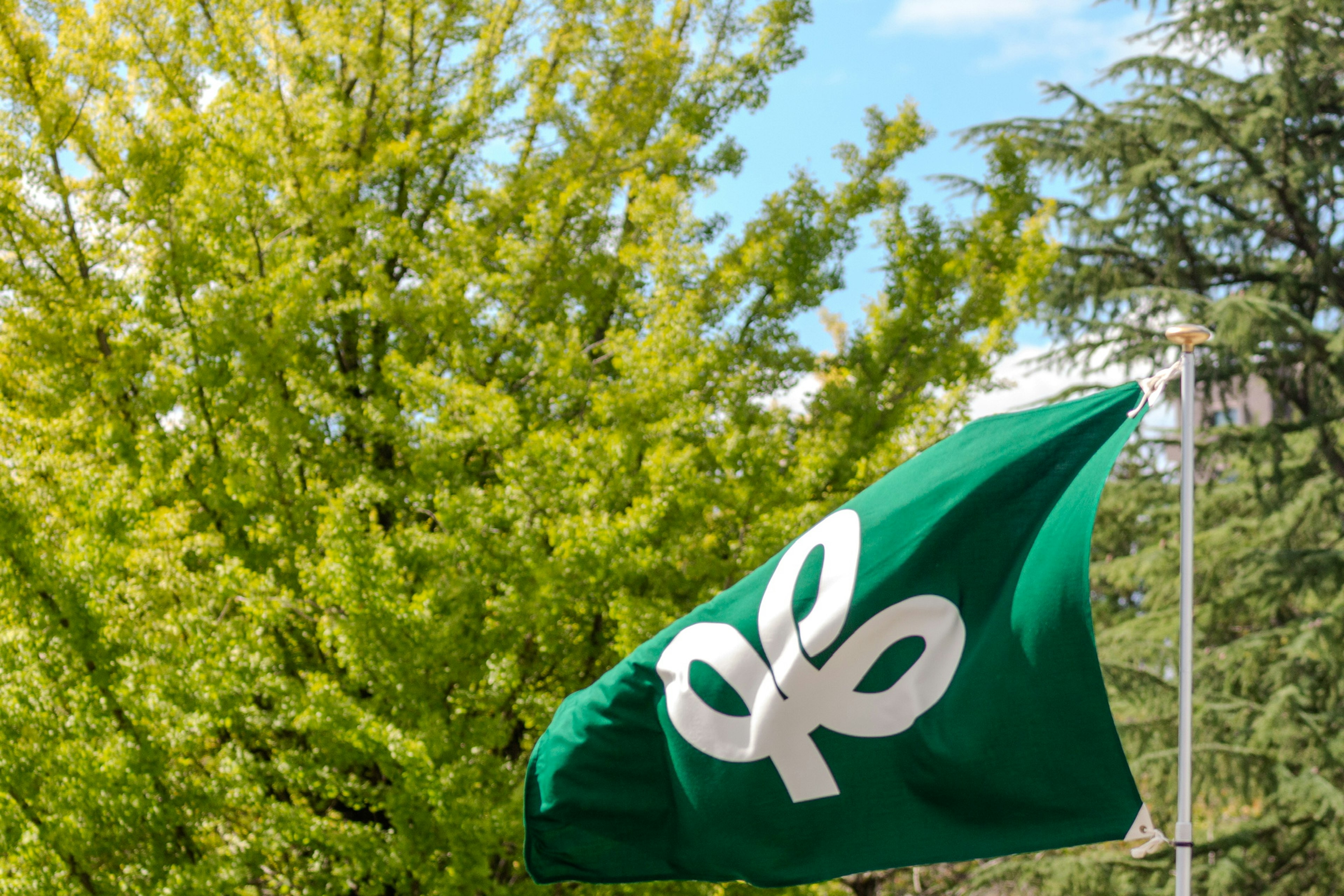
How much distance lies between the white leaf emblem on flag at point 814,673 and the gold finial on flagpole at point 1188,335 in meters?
1.11

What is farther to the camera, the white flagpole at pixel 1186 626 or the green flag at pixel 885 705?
the green flag at pixel 885 705

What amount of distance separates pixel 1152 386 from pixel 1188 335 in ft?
0.75

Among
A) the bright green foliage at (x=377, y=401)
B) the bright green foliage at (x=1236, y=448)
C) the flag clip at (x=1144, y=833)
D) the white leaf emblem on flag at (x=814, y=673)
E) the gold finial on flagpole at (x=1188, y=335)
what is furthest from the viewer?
Answer: the bright green foliage at (x=1236, y=448)

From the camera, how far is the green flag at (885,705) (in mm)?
3666

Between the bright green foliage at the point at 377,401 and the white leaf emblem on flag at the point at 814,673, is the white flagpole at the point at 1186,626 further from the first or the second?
the bright green foliage at the point at 377,401

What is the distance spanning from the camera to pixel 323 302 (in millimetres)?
8211

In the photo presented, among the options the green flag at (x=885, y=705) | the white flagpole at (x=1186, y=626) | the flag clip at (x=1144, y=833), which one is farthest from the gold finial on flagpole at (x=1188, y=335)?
the flag clip at (x=1144, y=833)

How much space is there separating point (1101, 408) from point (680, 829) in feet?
6.75

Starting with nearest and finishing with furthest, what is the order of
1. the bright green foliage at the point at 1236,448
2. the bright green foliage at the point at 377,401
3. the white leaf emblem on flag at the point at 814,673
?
the white leaf emblem on flag at the point at 814,673, the bright green foliage at the point at 377,401, the bright green foliage at the point at 1236,448

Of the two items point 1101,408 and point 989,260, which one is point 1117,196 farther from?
point 1101,408

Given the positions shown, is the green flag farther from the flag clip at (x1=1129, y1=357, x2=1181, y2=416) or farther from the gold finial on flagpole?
the gold finial on flagpole

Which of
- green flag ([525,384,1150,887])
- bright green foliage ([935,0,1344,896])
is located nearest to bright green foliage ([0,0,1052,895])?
green flag ([525,384,1150,887])

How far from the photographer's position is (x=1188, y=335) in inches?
144

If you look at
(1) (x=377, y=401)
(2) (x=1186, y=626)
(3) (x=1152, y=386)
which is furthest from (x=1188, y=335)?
(1) (x=377, y=401)
